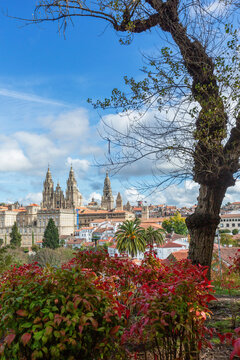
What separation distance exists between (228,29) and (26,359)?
15.7ft

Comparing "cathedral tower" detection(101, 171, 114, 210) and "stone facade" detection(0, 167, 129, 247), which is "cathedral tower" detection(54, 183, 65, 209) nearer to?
"stone facade" detection(0, 167, 129, 247)

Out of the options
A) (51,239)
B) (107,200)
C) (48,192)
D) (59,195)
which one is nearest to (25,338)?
(51,239)

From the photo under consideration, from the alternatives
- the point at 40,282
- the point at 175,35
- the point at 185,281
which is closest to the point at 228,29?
the point at 175,35

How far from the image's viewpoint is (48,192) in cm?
11512

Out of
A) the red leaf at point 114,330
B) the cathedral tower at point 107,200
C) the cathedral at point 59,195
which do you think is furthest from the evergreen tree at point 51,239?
the red leaf at point 114,330

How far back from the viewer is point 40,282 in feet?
8.26

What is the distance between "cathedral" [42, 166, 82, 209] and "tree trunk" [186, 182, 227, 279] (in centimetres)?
10574

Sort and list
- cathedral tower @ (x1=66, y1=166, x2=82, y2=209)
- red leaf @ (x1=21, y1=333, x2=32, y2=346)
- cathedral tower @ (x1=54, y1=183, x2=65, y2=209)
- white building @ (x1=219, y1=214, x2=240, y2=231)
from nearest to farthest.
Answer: red leaf @ (x1=21, y1=333, x2=32, y2=346), white building @ (x1=219, y1=214, x2=240, y2=231), cathedral tower @ (x1=54, y1=183, x2=65, y2=209), cathedral tower @ (x1=66, y1=166, x2=82, y2=209)

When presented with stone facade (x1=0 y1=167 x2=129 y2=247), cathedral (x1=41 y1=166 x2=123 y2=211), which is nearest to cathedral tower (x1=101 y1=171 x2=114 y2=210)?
cathedral (x1=41 y1=166 x2=123 y2=211)

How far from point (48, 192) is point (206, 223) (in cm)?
11383

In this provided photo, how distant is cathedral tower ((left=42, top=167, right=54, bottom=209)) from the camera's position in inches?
4478

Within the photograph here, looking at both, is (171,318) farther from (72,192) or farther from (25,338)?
(72,192)

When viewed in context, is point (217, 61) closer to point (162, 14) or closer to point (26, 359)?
point (162, 14)

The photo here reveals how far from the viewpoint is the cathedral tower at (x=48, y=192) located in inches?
4478
